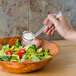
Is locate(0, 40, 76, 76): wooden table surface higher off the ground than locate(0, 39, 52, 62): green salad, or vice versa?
locate(0, 39, 52, 62): green salad

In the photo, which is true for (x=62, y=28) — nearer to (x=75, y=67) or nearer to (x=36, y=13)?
(x=75, y=67)

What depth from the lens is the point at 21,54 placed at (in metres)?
1.16

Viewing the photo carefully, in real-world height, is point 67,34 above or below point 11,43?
above

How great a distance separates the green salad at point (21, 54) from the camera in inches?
40.4

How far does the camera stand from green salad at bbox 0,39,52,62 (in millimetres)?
1025

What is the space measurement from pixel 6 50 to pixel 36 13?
0.51 metres

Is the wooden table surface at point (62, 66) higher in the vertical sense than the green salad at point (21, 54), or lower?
lower

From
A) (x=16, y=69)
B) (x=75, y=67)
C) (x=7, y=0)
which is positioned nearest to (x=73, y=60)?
(x=75, y=67)

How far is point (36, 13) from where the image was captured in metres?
1.59

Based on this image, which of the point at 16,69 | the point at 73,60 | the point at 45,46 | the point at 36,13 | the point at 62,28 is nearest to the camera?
the point at 16,69

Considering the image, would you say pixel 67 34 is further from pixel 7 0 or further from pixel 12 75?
pixel 7 0

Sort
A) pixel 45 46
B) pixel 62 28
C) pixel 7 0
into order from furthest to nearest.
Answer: pixel 7 0 → pixel 45 46 → pixel 62 28

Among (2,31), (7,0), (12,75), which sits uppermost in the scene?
(7,0)

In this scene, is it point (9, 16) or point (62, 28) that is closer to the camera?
point (62, 28)
